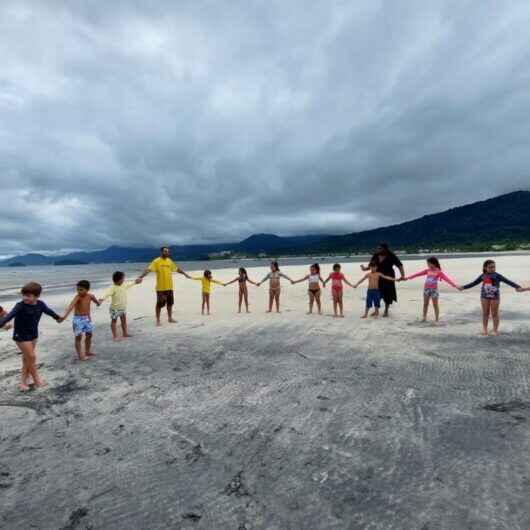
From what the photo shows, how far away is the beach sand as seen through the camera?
3.04 metres

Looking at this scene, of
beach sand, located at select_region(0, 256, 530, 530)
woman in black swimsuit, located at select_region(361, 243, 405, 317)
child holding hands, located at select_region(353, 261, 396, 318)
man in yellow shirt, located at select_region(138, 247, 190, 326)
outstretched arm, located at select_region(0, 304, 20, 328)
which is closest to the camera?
beach sand, located at select_region(0, 256, 530, 530)

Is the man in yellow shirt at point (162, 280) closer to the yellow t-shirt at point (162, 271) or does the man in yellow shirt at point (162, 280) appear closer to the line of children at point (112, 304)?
the yellow t-shirt at point (162, 271)

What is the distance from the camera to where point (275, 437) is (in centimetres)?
424

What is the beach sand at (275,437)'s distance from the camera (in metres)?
3.04

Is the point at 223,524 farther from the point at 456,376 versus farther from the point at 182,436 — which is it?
the point at 456,376

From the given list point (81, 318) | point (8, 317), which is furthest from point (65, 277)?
point (8, 317)

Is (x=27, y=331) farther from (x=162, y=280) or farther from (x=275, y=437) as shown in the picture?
(x=162, y=280)

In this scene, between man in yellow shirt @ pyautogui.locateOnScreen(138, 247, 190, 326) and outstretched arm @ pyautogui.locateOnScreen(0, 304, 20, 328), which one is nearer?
outstretched arm @ pyautogui.locateOnScreen(0, 304, 20, 328)

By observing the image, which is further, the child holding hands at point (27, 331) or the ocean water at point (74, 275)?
the ocean water at point (74, 275)

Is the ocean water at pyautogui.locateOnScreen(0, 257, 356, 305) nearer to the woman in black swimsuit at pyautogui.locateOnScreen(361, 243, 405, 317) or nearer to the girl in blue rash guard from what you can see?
the woman in black swimsuit at pyautogui.locateOnScreen(361, 243, 405, 317)

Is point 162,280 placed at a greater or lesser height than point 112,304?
greater

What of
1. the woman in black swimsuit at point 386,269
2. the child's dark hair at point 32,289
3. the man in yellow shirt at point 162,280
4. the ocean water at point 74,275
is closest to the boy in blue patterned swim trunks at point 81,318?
the child's dark hair at point 32,289

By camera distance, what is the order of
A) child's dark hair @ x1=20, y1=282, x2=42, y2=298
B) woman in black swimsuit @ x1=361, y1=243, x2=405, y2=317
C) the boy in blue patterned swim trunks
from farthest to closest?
woman in black swimsuit @ x1=361, y1=243, x2=405, y2=317 → the boy in blue patterned swim trunks → child's dark hair @ x1=20, y1=282, x2=42, y2=298

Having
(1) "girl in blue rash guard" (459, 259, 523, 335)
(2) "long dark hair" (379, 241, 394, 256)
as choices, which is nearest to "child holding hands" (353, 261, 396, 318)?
(2) "long dark hair" (379, 241, 394, 256)
